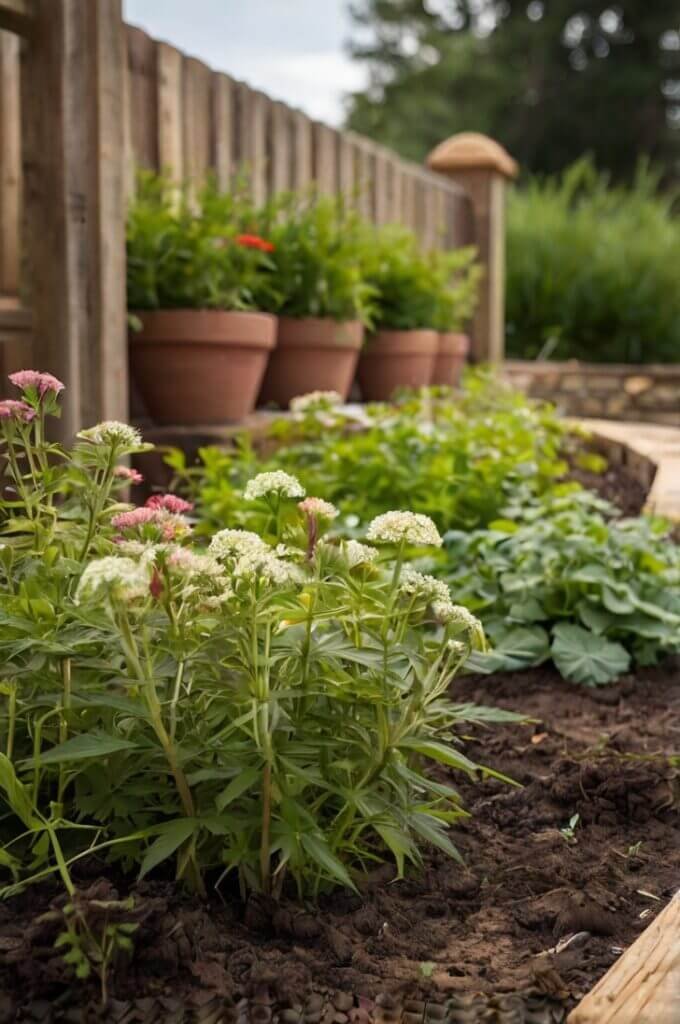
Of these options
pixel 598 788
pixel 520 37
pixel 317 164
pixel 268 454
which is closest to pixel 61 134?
pixel 268 454

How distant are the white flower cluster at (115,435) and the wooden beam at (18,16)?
73.5 inches

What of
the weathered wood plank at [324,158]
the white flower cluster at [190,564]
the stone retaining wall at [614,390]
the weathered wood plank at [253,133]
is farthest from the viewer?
the stone retaining wall at [614,390]

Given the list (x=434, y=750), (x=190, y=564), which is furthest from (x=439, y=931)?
(x=190, y=564)

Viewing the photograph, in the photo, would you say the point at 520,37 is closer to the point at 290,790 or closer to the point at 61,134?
the point at 61,134

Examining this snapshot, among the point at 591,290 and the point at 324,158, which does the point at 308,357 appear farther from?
the point at 591,290

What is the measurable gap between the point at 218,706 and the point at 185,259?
9.16 ft

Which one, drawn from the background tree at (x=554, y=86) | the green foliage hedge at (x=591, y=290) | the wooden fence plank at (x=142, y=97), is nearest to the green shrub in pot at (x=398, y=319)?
the wooden fence plank at (x=142, y=97)

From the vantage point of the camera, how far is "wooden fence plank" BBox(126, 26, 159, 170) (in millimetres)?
4633

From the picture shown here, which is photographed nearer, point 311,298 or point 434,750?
point 434,750

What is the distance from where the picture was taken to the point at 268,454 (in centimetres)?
452

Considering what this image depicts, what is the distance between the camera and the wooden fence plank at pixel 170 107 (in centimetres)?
479

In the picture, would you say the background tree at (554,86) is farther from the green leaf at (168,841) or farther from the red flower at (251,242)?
the green leaf at (168,841)

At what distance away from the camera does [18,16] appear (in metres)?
3.12

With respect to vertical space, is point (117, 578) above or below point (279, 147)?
below
